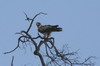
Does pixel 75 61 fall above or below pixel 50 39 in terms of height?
below

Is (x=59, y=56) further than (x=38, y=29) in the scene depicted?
No

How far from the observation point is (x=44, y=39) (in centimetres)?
971

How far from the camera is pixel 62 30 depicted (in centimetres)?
1058

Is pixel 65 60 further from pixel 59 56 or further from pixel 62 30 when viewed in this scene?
pixel 62 30

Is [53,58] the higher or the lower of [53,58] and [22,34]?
the lower

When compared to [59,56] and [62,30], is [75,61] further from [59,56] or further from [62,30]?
[62,30]

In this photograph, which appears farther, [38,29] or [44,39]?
[38,29]

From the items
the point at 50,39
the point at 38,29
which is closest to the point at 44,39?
the point at 50,39

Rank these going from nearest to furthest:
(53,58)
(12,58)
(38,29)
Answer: (12,58) < (53,58) < (38,29)

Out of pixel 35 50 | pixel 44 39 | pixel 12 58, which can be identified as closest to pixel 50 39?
pixel 44 39

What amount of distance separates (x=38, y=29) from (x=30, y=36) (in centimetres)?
202

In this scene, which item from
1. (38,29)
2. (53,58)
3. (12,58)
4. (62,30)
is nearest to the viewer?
(12,58)

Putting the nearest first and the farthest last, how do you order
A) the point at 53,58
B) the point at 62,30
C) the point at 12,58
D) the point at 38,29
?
the point at 12,58 → the point at 53,58 → the point at 62,30 → the point at 38,29

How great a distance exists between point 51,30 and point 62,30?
510 millimetres
